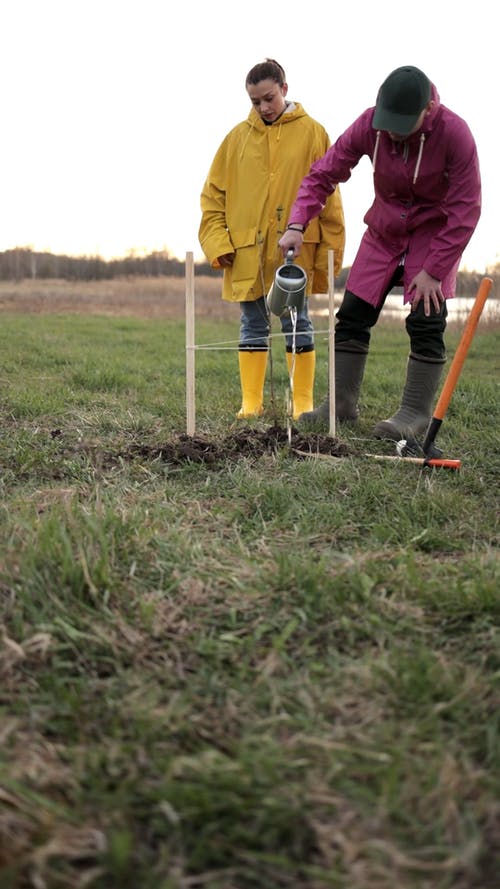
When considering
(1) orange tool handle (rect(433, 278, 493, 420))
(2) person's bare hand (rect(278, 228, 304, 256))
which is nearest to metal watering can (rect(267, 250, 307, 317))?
(2) person's bare hand (rect(278, 228, 304, 256))

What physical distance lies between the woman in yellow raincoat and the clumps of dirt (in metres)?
0.69

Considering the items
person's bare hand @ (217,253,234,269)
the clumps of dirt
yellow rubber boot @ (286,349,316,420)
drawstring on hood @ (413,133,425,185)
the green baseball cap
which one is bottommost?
the clumps of dirt

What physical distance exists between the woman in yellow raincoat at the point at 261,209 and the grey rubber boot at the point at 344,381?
255mm

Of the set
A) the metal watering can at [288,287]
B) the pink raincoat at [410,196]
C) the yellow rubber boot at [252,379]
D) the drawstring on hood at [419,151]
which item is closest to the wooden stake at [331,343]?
the metal watering can at [288,287]

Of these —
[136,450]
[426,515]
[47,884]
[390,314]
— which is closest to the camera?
[47,884]

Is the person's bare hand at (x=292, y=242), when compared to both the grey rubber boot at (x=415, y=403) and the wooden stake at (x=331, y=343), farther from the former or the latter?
the grey rubber boot at (x=415, y=403)

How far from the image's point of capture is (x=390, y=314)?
1363cm

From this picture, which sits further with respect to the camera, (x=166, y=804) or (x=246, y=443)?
(x=246, y=443)

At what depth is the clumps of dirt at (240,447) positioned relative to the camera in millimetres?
3580

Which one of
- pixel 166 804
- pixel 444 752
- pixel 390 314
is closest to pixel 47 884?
pixel 166 804

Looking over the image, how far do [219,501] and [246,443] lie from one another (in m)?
0.80

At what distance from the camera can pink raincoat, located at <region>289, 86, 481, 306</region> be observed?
148 inches

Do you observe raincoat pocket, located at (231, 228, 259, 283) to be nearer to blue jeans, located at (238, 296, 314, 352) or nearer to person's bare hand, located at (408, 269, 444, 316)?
blue jeans, located at (238, 296, 314, 352)

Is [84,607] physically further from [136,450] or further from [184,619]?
[136,450]
